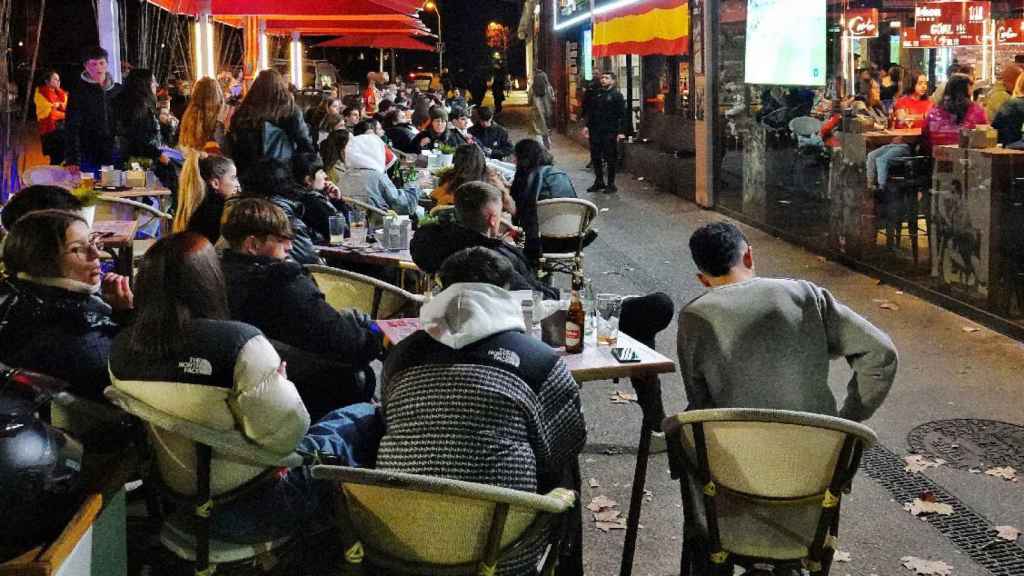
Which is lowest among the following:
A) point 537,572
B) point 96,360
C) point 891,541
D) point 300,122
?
point 891,541

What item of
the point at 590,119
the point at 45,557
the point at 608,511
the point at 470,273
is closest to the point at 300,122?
the point at 608,511

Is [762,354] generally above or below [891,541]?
above

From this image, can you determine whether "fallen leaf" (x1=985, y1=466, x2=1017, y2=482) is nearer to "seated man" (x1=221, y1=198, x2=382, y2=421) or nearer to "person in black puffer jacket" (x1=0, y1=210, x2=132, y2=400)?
"seated man" (x1=221, y1=198, x2=382, y2=421)

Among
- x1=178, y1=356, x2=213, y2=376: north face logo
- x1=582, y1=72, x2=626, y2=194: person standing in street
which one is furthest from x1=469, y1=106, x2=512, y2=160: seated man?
x1=178, y1=356, x2=213, y2=376: north face logo

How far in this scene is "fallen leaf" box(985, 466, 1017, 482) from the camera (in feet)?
18.0

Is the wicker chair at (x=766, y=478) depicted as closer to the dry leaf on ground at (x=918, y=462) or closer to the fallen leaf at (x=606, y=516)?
the fallen leaf at (x=606, y=516)

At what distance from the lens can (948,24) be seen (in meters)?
A: 14.7

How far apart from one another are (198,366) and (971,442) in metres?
4.42

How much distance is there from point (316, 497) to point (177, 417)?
21.8 inches

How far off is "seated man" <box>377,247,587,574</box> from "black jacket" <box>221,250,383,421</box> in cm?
101

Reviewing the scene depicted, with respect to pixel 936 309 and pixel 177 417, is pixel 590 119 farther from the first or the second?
pixel 177 417

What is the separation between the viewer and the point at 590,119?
17641 millimetres

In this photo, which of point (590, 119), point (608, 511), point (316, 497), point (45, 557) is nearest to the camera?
point (45, 557)

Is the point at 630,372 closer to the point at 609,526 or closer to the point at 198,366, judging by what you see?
the point at 609,526
